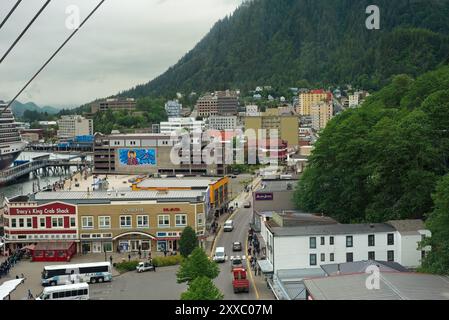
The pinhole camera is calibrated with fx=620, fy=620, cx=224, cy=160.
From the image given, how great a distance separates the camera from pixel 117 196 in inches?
554

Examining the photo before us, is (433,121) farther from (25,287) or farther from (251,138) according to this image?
(251,138)

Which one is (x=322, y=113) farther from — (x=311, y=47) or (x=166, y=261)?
(x=166, y=261)

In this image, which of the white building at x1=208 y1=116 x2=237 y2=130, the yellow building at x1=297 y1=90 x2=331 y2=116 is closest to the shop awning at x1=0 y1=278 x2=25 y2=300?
the white building at x1=208 y1=116 x2=237 y2=130

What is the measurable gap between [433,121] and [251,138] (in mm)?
26553

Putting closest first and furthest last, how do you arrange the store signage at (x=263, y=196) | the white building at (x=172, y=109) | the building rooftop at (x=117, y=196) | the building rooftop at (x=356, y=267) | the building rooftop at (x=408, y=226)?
the building rooftop at (x=356, y=267), the building rooftop at (x=408, y=226), the building rooftop at (x=117, y=196), the store signage at (x=263, y=196), the white building at (x=172, y=109)

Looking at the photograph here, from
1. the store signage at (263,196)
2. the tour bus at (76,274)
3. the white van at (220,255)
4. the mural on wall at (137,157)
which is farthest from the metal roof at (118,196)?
the mural on wall at (137,157)

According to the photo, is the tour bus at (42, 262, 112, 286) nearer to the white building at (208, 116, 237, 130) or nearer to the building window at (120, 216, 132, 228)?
the building window at (120, 216, 132, 228)

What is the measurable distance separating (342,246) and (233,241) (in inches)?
161

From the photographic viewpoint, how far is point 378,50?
6359 cm

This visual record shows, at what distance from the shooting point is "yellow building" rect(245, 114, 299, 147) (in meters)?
41.3

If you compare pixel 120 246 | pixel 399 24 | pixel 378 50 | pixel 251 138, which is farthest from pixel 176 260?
pixel 399 24

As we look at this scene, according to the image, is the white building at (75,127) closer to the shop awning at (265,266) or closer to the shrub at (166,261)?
the shrub at (166,261)

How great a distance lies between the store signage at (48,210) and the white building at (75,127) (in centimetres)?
5014

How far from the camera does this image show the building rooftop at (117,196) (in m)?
13.9
